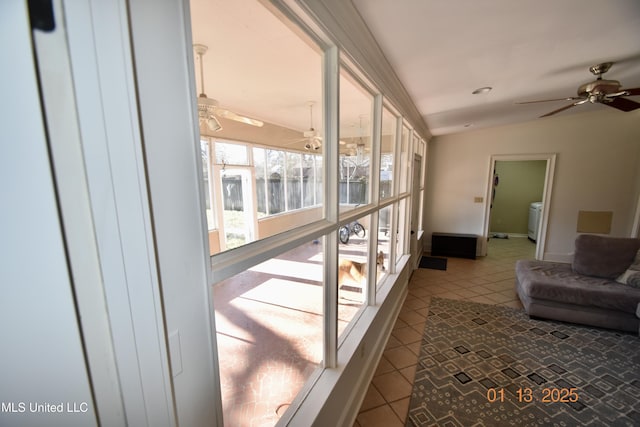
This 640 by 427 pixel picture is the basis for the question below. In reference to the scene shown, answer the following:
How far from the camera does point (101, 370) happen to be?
0.43m

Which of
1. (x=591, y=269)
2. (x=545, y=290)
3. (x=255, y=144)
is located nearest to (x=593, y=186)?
(x=591, y=269)

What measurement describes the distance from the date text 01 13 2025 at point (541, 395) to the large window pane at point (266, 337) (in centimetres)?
139

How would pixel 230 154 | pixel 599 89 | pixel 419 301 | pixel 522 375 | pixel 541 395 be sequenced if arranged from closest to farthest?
pixel 541 395, pixel 522 375, pixel 599 89, pixel 230 154, pixel 419 301

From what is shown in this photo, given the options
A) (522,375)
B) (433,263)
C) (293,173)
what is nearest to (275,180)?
(293,173)

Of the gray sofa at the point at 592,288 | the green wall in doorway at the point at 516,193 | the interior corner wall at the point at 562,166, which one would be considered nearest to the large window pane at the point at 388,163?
the gray sofa at the point at 592,288

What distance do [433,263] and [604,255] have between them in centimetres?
230

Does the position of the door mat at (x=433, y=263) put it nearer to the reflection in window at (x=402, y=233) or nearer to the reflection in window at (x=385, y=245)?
the reflection in window at (x=402, y=233)

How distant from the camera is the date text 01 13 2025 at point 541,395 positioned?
183cm

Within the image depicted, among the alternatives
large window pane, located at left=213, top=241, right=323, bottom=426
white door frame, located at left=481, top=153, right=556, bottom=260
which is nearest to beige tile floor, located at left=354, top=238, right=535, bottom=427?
white door frame, located at left=481, top=153, right=556, bottom=260

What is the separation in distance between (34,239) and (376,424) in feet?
6.76

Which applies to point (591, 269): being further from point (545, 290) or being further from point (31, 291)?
point (31, 291)

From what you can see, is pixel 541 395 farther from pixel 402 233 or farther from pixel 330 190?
pixel 330 190

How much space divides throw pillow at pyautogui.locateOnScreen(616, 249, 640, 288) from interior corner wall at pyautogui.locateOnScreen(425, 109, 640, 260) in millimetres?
2190

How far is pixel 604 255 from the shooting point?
286 cm
